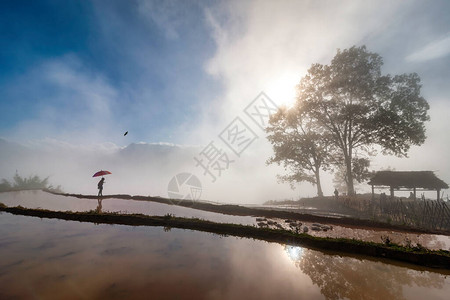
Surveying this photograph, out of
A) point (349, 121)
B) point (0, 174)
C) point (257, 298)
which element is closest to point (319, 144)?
point (349, 121)

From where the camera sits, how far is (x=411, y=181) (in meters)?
22.6

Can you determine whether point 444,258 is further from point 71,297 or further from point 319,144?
point 319,144

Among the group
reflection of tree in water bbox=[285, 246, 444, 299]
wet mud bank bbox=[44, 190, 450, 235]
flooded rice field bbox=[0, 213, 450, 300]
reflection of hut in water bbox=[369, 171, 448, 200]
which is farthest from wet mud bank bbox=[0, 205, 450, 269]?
reflection of hut in water bbox=[369, 171, 448, 200]

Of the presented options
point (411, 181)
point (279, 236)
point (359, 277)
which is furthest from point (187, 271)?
point (411, 181)

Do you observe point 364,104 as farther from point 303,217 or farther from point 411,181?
point 303,217

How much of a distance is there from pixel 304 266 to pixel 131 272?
15.9 ft

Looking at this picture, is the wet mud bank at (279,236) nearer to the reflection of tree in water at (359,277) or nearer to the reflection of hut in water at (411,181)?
the reflection of tree in water at (359,277)

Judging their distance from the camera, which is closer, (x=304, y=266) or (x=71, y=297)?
(x=71, y=297)

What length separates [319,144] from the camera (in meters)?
30.6

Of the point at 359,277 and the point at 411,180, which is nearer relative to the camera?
the point at 359,277

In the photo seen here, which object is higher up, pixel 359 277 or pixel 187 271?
pixel 187 271

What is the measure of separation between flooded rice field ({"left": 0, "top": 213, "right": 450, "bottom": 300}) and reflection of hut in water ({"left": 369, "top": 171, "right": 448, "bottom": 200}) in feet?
68.1

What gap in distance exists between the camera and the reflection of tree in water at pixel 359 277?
4699mm

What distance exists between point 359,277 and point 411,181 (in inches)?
946
